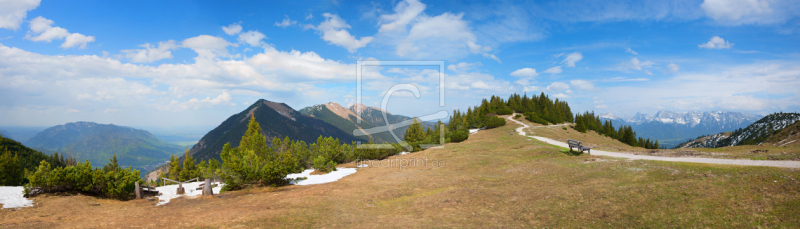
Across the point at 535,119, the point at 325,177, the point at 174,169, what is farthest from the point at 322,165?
the point at 535,119

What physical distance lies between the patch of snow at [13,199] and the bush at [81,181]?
1.27 feet

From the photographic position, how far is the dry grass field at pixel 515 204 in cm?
816

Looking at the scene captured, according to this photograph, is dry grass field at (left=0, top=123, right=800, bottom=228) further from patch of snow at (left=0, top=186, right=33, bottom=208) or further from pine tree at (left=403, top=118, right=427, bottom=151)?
pine tree at (left=403, top=118, right=427, bottom=151)

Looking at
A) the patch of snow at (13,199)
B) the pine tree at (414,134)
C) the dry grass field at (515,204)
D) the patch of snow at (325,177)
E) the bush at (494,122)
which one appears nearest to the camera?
the dry grass field at (515,204)

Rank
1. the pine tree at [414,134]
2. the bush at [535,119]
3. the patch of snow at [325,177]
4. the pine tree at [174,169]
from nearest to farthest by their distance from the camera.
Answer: the patch of snow at [325,177] → the pine tree at [174,169] → the pine tree at [414,134] → the bush at [535,119]

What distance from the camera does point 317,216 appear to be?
1112 cm

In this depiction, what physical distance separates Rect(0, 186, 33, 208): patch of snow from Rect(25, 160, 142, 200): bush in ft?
1.27

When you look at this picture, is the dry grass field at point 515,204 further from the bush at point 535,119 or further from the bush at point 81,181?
the bush at point 535,119

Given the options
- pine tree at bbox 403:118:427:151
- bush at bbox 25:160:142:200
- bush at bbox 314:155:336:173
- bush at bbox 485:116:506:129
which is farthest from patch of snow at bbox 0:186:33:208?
bush at bbox 485:116:506:129

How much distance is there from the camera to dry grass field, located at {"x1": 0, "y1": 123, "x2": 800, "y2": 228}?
26.8 ft

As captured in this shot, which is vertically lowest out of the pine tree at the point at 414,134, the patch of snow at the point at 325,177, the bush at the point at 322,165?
the patch of snow at the point at 325,177

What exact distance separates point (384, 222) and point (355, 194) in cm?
521

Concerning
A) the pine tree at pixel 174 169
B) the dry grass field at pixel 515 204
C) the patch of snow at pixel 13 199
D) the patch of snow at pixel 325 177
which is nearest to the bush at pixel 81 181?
the patch of snow at pixel 13 199

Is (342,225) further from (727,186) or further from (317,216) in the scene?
(727,186)
